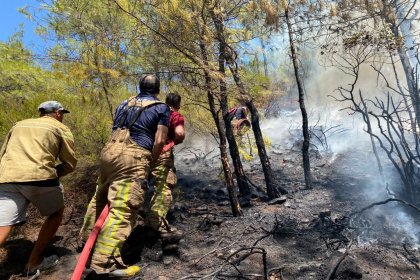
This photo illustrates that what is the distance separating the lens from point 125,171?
285 cm

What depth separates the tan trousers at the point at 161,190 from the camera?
3557mm

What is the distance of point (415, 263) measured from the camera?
3.29 meters

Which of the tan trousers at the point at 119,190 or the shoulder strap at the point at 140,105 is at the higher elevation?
the shoulder strap at the point at 140,105

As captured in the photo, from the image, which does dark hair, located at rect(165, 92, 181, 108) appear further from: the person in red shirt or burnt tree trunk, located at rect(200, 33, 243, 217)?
burnt tree trunk, located at rect(200, 33, 243, 217)

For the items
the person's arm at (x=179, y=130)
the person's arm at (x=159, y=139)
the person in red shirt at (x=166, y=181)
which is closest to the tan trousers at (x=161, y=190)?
the person in red shirt at (x=166, y=181)

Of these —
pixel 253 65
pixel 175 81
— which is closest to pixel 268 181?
pixel 253 65

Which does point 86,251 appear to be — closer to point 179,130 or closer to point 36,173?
point 36,173

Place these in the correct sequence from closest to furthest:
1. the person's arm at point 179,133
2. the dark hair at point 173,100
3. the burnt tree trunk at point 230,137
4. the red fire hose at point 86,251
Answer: the red fire hose at point 86,251
the person's arm at point 179,133
the dark hair at point 173,100
the burnt tree trunk at point 230,137

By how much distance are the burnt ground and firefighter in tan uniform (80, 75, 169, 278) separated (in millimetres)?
428

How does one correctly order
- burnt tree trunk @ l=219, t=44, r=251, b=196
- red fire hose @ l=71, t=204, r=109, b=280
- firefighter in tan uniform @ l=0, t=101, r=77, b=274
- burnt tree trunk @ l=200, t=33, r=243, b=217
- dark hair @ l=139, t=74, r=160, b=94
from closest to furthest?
1. red fire hose @ l=71, t=204, r=109, b=280
2. firefighter in tan uniform @ l=0, t=101, r=77, b=274
3. dark hair @ l=139, t=74, r=160, b=94
4. burnt tree trunk @ l=200, t=33, r=243, b=217
5. burnt tree trunk @ l=219, t=44, r=251, b=196

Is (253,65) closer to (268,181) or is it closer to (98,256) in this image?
(268,181)

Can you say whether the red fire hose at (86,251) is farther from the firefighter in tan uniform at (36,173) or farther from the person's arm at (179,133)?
the person's arm at (179,133)

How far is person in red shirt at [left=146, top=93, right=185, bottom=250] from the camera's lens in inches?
139

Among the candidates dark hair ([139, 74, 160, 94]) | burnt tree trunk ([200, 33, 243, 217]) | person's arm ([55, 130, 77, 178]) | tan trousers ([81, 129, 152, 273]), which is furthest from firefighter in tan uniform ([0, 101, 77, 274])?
burnt tree trunk ([200, 33, 243, 217])
